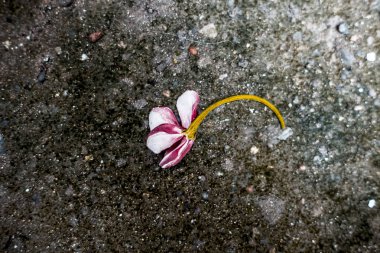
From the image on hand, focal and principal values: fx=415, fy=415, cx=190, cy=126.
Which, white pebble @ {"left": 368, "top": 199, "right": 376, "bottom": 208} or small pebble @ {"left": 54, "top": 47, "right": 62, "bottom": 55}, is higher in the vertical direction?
small pebble @ {"left": 54, "top": 47, "right": 62, "bottom": 55}

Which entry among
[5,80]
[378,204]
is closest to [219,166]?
[378,204]

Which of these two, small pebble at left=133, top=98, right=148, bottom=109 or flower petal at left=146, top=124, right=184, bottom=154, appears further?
small pebble at left=133, top=98, right=148, bottom=109

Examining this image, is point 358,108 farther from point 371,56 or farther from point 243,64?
point 243,64

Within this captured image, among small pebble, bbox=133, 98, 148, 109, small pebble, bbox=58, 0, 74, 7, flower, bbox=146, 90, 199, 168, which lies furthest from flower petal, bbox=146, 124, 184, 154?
small pebble, bbox=58, 0, 74, 7

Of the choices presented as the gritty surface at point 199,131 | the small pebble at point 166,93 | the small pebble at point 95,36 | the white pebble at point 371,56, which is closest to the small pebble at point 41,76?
the gritty surface at point 199,131

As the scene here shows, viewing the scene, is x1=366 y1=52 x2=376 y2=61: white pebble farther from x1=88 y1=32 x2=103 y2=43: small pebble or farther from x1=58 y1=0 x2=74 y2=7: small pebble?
x1=58 y1=0 x2=74 y2=7: small pebble

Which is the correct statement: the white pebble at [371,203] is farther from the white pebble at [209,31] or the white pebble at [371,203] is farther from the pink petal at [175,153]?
the white pebble at [209,31]
